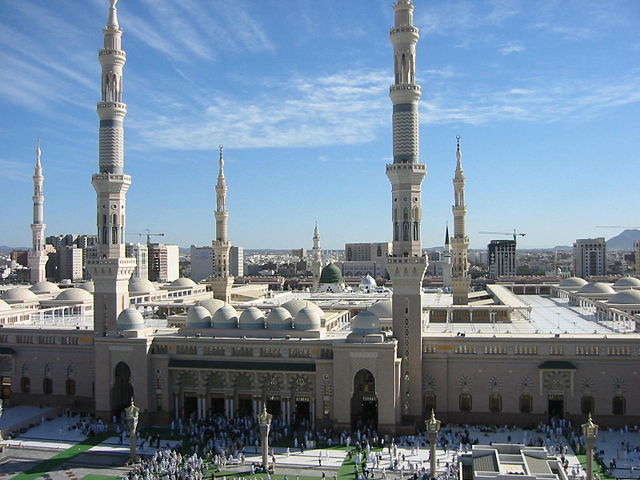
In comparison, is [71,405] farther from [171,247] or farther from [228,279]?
[171,247]

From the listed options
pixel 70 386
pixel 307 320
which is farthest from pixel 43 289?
pixel 307 320

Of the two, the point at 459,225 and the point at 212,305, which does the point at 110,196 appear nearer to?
the point at 212,305

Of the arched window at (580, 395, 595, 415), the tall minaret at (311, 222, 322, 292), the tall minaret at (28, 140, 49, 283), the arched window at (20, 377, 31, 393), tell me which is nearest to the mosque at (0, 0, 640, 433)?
the arched window at (580, 395, 595, 415)

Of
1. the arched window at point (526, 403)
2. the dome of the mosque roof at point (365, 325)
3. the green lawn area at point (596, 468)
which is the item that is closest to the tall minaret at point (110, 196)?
the dome of the mosque roof at point (365, 325)

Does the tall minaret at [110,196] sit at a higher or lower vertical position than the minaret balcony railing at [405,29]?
lower

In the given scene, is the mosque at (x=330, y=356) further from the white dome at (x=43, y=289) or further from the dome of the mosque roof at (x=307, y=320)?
the white dome at (x=43, y=289)

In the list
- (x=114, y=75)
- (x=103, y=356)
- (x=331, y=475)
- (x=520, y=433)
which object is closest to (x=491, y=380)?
(x=520, y=433)
